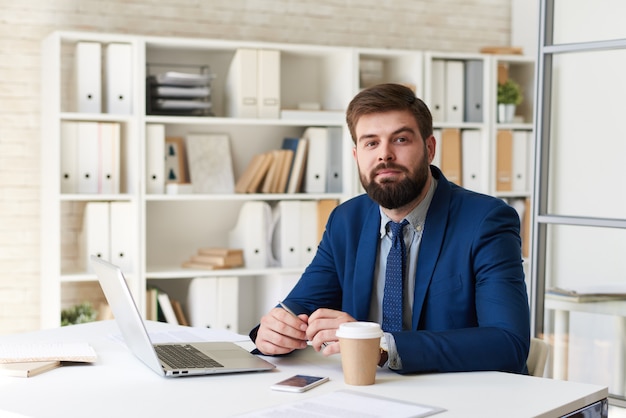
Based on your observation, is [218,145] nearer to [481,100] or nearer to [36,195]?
[36,195]

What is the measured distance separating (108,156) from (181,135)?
48 centimetres

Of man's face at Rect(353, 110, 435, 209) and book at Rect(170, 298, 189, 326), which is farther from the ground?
man's face at Rect(353, 110, 435, 209)

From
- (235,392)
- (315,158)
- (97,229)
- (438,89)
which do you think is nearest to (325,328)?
(235,392)

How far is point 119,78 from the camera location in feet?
13.6

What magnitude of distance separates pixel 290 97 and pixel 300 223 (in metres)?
0.71

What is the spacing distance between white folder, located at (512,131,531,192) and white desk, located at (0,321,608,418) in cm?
317

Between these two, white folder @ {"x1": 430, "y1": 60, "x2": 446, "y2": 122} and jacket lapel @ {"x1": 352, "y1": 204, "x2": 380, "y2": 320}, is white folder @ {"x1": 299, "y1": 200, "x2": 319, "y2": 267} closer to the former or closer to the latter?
white folder @ {"x1": 430, "y1": 60, "x2": 446, "y2": 122}

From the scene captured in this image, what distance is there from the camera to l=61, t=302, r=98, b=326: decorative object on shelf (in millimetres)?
4172

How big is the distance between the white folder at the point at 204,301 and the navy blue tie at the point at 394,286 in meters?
2.19

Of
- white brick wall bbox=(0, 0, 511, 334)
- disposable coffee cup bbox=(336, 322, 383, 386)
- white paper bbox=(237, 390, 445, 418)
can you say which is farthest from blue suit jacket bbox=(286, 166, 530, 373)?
white brick wall bbox=(0, 0, 511, 334)

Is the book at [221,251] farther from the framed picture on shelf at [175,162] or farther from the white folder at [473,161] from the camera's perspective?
the white folder at [473,161]

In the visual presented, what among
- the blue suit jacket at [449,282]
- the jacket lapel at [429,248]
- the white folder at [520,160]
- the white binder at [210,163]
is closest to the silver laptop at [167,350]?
the blue suit jacket at [449,282]

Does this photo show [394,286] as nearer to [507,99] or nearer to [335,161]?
[335,161]

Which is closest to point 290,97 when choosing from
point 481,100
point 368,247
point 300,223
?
point 300,223
